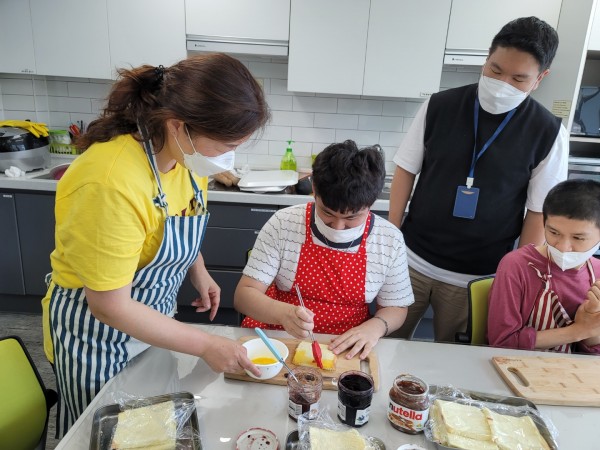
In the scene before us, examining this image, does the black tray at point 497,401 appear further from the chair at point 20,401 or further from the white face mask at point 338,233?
the chair at point 20,401

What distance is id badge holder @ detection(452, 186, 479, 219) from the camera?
1585 mm

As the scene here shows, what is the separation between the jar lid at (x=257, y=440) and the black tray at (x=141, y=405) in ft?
0.25

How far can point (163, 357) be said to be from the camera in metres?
1.12

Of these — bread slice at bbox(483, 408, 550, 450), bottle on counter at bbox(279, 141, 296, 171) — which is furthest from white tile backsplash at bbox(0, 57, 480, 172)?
bread slice at bbox(483, 408, 550, 450)

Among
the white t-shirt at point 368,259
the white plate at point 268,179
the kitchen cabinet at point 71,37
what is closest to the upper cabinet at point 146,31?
the kitchen cabinet at point 71,37

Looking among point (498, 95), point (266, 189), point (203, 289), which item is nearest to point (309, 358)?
point (203, 289)

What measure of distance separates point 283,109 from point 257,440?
2535 mm

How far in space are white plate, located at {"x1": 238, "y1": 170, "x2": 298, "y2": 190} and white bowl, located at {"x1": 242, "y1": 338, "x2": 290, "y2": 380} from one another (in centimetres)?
158

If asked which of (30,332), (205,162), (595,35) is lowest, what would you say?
(30,332)

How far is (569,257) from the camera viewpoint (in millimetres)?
1294

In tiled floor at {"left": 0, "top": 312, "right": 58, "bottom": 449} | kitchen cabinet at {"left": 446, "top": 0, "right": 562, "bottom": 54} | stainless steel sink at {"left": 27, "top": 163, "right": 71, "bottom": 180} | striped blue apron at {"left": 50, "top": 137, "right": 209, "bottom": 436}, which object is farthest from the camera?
stainless steel sink at {"left": 27, "top": 163, "right": 71, "bottom": 180}

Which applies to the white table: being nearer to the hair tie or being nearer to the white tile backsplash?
the hair tie

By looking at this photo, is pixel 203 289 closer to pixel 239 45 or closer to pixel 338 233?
pixel 338 233

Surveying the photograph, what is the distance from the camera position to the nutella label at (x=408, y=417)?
0.88 meters
